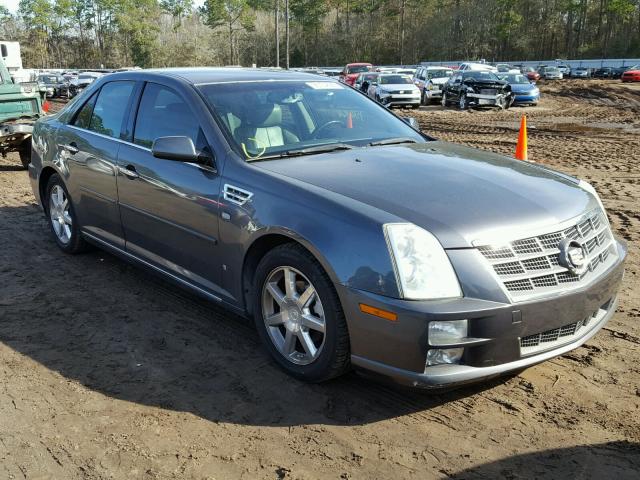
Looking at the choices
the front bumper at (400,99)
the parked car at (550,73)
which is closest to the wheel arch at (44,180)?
A: the front bumper at (400,99)

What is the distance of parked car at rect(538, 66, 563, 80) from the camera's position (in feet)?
168

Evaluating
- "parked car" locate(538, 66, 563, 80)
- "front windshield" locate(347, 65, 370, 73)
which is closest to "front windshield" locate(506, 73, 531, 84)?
"front windshield" locate(347, 65, 370, 73)

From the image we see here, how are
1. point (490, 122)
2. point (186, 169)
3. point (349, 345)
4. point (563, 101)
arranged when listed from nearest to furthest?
point (349, 345)
point (186, 169)
point (490, 122)
point (563, 101)

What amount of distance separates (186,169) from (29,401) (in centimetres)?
167

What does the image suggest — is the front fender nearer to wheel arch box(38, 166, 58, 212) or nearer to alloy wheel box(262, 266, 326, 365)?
alloy wheel box(262, 266, 326, 365)

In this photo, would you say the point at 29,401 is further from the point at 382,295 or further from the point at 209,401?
the point at 382,295

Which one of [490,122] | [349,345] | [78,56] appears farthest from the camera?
[78,56]

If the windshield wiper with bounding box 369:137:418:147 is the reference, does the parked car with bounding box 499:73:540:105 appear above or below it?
below

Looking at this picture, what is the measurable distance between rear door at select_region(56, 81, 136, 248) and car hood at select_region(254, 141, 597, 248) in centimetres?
170

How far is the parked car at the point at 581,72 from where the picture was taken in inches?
2210

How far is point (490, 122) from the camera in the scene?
64.5 ft

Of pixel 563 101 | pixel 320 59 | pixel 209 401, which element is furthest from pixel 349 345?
pixel 320 59

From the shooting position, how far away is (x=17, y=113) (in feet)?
37.4

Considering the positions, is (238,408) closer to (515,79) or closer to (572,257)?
(572,257)
